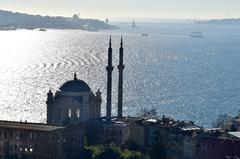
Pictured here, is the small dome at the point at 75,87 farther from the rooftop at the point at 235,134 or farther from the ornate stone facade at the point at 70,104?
the rooftop at the point at 235,134

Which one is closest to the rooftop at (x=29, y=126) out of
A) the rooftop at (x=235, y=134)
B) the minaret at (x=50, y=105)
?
the minaret at (x=50, y=105)

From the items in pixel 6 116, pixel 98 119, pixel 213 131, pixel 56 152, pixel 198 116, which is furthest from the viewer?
pixel 198 116

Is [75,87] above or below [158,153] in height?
above

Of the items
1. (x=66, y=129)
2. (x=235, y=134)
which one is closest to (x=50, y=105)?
(x=66, y=129)

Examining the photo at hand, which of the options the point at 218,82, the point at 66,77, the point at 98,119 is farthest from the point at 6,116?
the point at 218,82

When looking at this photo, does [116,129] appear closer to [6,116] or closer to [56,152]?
[56,152]

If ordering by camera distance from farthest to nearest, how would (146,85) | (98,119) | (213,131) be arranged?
(146,85)
(98,119)
(213,131)

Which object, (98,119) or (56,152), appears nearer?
(56,152)

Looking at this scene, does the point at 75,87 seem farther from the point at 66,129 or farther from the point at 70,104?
the point at 66,129

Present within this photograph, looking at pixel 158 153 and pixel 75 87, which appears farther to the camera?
pixel 75 87
